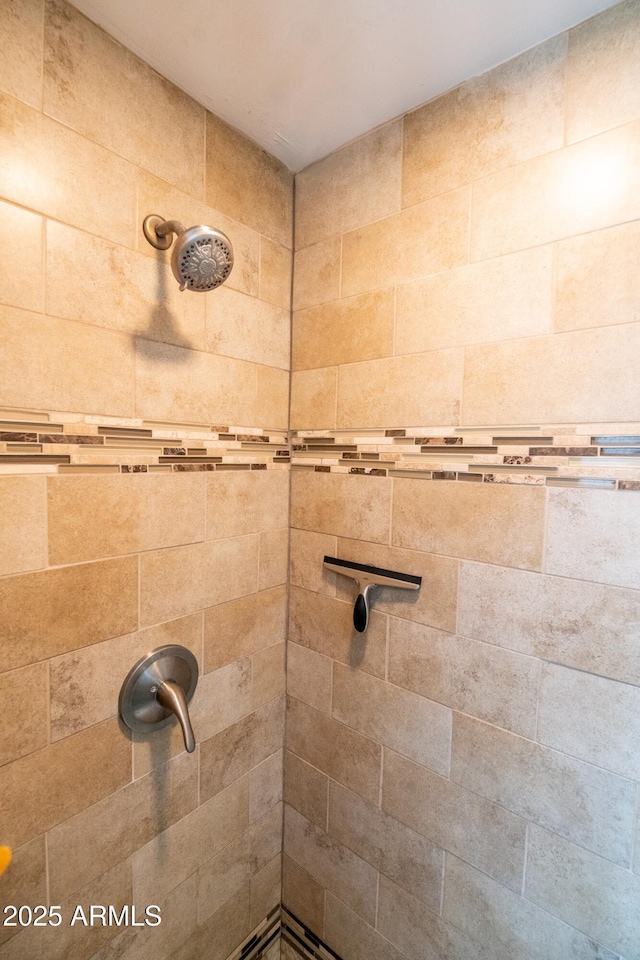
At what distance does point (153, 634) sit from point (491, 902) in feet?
3.16

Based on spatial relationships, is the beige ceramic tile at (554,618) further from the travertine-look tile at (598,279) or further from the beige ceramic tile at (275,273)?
the beige ceramic tile at (275,273)

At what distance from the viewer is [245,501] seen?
1143mm

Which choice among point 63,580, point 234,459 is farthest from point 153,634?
point 234,459

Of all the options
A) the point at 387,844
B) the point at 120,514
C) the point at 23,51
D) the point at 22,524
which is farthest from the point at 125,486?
the point at 387,844

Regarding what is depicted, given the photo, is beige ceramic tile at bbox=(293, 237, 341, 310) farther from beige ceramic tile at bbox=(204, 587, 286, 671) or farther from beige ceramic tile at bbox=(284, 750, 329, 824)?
beige ceramic tile at bbox=(284, 750, 329, 824)

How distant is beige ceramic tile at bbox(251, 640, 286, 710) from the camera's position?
3.96 ft

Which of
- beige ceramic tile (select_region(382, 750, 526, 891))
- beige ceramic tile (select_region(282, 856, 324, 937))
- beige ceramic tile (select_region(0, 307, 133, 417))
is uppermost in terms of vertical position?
beige ceramic tile (select_region(0, 307, 133, 417))

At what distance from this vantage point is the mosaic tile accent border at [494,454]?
76 cm

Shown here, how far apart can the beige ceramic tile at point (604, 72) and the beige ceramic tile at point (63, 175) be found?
2.94ft

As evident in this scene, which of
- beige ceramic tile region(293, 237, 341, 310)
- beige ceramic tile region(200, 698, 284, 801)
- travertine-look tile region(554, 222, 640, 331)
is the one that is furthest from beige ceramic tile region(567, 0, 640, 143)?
beige ceramic tile region(200, 698, 284, 801)

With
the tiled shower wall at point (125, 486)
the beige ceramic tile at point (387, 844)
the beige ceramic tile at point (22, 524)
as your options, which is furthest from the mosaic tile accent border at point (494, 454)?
the beige ceramic tile at point (387, 844)

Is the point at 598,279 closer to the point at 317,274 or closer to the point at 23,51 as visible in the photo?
the point at 317,274

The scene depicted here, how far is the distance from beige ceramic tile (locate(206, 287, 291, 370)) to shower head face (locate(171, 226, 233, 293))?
→ 9.0 inches

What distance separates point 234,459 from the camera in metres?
1.11
